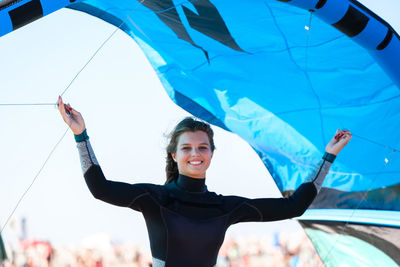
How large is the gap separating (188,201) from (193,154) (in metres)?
0.20

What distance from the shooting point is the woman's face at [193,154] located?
244 cm

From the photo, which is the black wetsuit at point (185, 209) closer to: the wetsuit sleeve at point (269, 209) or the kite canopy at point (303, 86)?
the wetsuit sleeve at point (269, 209)

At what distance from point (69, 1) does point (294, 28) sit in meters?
1.28

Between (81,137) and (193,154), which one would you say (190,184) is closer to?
(193,154)

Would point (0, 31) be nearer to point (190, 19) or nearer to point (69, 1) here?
point (69, 1)

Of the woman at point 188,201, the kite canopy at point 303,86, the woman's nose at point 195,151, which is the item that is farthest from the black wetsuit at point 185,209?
the kite canopy at point 303,86

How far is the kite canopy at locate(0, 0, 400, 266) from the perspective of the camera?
286 centimetres

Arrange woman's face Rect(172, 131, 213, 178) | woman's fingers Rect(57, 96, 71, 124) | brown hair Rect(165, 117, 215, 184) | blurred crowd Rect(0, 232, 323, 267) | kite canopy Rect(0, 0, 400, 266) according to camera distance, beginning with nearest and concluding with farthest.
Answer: woman's fingers Rect(57, 96, 71, 124) → woman's face Rect(172, 131, 213, 178) → brown hair Rect(165, 117, 215, 184) → kite canopy Rect(0, 0, 400, 266) → blurred crowd Rect(0, 232, 323, 267)

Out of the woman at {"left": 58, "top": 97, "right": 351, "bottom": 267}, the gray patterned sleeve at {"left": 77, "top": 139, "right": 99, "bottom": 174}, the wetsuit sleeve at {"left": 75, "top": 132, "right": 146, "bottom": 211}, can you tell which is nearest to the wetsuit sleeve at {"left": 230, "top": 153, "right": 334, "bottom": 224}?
the woman at {"left": 58, "top": 97, "right": 351, "bottom": 267}

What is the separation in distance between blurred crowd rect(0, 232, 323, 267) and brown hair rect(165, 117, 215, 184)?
1.98ft

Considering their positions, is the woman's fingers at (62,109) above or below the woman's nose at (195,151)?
above

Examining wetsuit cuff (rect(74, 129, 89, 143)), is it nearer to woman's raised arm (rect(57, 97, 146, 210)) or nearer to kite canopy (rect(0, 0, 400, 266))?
woman's raised arm (rect(57, 97, 146, 210))

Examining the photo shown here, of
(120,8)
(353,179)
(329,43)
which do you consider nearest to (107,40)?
(120,8)

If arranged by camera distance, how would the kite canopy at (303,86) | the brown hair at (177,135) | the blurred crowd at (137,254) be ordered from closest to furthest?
1. the brown hair at (177,135)
2. the kite canopy at (303,86)
3. the blurred crowd at (137,254)
